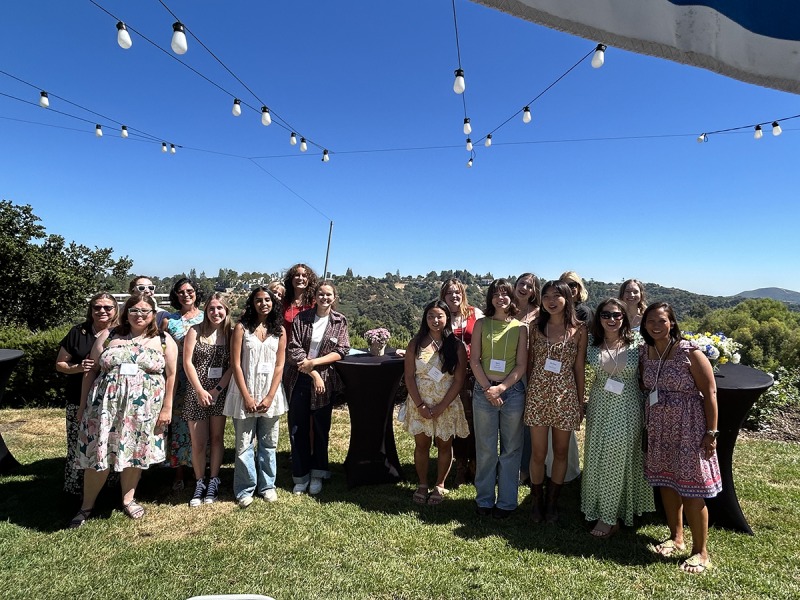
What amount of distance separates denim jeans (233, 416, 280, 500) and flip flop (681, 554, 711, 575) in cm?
266

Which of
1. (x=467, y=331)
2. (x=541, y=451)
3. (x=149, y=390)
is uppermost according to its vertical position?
(x=467, y=331)

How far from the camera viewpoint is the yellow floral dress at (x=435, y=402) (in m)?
3.31

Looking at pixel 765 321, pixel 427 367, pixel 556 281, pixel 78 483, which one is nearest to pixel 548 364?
pixel 556 281

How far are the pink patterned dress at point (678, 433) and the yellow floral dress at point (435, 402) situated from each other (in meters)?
1.23

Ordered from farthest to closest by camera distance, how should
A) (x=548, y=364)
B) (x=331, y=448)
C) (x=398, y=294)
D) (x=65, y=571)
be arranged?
(x=398, y=294)
(x=331, y=448)
(x=548, y=364)
(x=65, y=571)

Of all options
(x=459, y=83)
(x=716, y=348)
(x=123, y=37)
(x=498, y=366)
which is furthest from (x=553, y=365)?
(x=123, y=37)

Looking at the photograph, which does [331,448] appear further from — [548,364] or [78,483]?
[548,364]

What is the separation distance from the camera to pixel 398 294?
82.8m

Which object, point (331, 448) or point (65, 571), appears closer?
point (65, 571)

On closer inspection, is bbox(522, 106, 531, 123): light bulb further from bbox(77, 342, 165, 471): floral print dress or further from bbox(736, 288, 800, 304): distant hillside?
bbox(736, 288, 800, 304): distant hillside

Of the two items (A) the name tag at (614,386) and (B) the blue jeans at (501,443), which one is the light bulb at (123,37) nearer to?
(B) the blue jeans at (501,443)

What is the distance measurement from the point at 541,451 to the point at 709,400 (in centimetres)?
105

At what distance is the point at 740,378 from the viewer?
2.92m

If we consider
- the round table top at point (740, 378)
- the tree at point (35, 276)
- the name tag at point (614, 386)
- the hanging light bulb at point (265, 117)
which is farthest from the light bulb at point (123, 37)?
the tree at point (35, 276)
